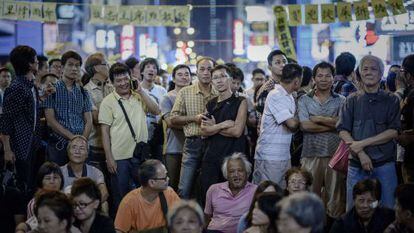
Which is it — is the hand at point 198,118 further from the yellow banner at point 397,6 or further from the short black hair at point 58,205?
the yellow banner at point 397,6

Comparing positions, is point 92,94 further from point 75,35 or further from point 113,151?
point 75,35

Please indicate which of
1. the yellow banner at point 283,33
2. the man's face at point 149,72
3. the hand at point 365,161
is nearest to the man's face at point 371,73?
the hand at point 365,161

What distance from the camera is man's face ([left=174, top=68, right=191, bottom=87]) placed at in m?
10.3

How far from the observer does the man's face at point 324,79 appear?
27.5ft

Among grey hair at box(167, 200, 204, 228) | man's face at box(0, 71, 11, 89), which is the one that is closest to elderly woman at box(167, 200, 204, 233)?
grey hair at box(167, 200, 204, 228)

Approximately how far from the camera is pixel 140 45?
1324 inches

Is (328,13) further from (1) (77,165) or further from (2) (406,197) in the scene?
(2) (406,197)

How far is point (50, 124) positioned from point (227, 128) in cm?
193

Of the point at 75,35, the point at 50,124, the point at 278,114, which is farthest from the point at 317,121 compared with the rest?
the point at 75,35

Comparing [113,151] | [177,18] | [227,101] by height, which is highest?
[177,18]

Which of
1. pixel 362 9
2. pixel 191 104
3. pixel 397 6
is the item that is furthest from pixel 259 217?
pixel 362 9

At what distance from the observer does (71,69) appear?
8969 millimetres

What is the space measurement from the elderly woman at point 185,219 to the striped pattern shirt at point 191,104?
9.74 feet

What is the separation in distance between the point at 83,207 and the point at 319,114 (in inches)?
110
